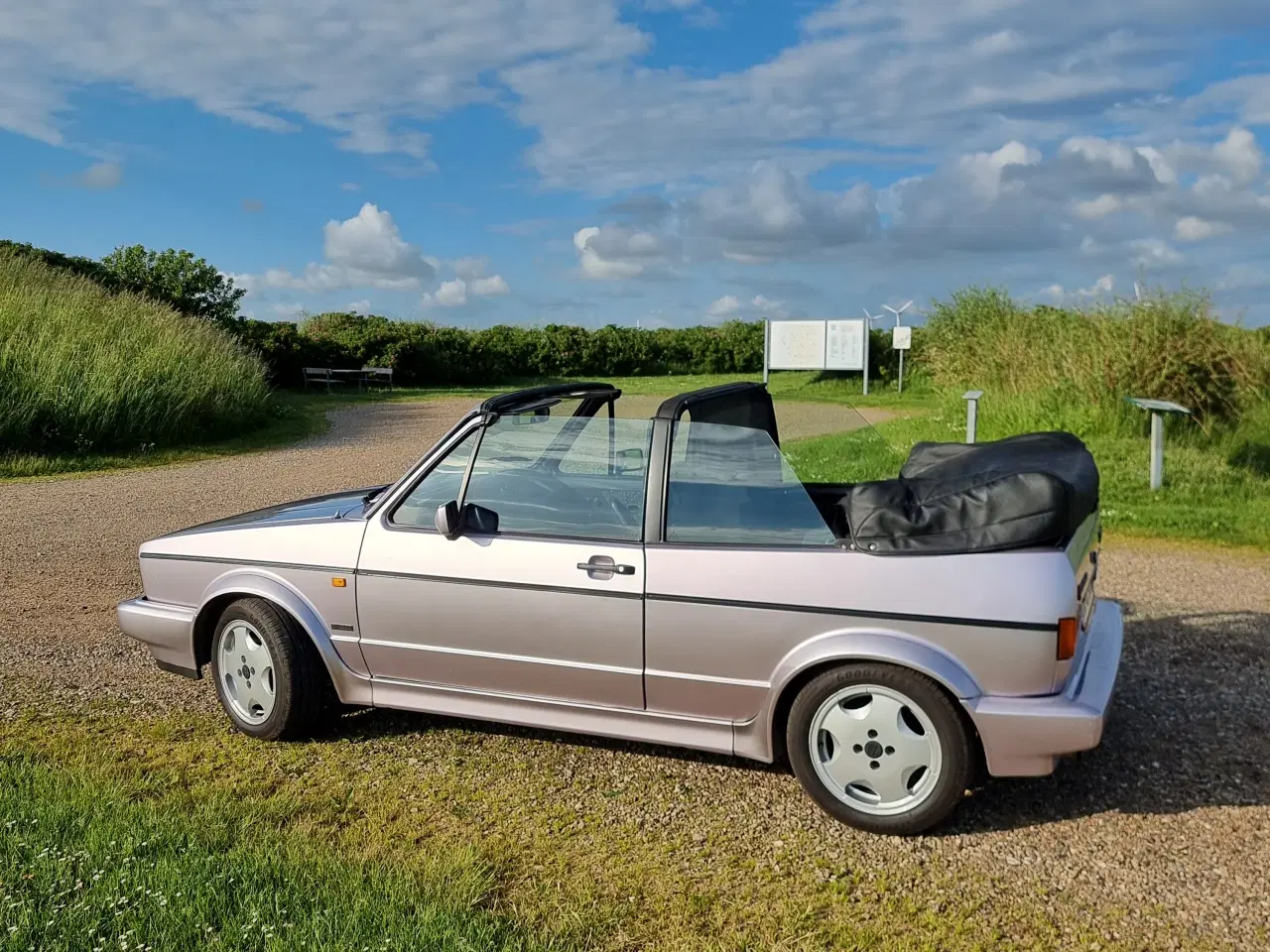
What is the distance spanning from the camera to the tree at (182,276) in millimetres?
34062

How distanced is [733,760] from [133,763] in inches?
103

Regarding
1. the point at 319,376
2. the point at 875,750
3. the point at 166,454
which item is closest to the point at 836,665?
the point at 875,750

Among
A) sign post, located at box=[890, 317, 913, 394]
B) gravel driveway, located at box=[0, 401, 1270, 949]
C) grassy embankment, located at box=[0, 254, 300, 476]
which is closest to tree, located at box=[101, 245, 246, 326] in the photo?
grassy embankment, located at box=[0, 254, 300, 476]

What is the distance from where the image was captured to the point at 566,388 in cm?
509

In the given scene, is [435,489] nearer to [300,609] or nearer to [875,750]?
[300,609]

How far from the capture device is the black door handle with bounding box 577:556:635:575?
421 cm

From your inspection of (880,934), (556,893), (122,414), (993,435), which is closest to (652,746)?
(556,893)

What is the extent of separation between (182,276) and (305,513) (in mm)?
33374

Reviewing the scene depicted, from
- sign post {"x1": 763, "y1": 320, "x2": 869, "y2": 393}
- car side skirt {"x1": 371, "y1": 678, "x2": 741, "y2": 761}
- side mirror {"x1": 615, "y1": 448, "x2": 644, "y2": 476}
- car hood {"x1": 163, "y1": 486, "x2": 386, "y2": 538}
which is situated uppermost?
sign post {"x1": 763, "y1": 320, "x2": 869, "y2": 393}

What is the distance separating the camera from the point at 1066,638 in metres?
3.69

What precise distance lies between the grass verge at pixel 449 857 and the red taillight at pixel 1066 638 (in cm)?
80

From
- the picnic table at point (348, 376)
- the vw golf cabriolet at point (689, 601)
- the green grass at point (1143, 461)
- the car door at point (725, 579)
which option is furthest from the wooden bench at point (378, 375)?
the car door at point (725, 579)

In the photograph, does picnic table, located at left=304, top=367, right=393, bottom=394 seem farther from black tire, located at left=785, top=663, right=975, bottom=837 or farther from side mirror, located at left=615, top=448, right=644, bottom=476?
black tire, located at left=785, top=663, right=975, bottom=837

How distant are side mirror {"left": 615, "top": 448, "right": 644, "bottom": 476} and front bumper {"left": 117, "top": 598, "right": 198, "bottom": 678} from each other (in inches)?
86.8
